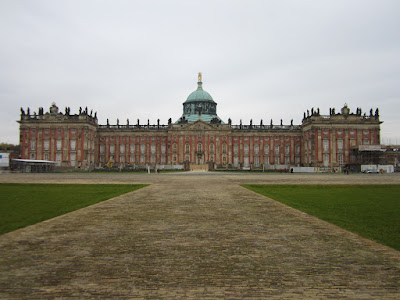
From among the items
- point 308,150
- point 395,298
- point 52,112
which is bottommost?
point 395,298

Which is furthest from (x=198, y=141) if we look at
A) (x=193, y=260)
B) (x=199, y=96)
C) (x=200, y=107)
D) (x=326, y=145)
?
(x=193, y=260)

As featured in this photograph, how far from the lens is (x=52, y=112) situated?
8181cm

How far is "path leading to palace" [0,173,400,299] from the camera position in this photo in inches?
206

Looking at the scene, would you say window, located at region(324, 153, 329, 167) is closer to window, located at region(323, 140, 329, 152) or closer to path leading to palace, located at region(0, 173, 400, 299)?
window, located at region(323, 140, 329, 152)

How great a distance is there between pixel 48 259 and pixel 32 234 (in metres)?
2.60

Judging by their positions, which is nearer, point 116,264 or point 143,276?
point 143,276

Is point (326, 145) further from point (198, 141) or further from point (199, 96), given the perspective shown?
point (199, 96)

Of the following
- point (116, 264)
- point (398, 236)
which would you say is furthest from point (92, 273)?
point (398, 236)

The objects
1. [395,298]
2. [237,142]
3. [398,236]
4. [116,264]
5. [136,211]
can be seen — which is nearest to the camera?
[395,298]

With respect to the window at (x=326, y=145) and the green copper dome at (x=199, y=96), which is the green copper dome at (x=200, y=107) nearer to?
the green copper dome at (x=199, y=96)

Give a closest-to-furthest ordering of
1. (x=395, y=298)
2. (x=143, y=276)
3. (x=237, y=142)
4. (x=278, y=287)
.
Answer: (x=395, y=298)
(x=278, y=287)
(x=143, y=276)
(x=237, y=142)

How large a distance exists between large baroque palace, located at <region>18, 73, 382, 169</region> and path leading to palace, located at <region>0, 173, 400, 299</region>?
7345cm

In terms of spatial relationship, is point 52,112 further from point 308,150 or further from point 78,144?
point 308,150

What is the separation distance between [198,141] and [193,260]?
82177 mm
